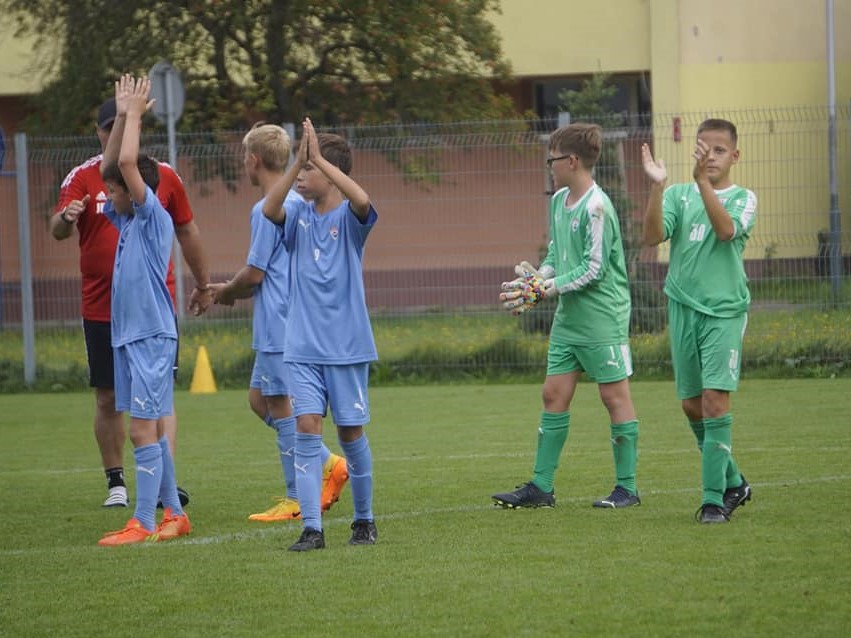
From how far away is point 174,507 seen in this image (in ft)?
25.2

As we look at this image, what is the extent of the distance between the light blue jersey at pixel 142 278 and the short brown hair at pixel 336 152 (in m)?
1.01

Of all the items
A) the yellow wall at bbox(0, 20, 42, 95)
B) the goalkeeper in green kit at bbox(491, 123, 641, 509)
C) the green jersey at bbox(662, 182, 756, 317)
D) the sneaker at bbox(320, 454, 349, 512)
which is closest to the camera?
the green jersey at bbox(662, 182, 756, 317)

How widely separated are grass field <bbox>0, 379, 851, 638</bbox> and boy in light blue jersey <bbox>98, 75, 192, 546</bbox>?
241mm

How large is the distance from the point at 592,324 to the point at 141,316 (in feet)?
7.69

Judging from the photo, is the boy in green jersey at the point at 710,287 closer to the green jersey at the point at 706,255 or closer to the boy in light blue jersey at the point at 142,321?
the green jersey at the point at 706,255

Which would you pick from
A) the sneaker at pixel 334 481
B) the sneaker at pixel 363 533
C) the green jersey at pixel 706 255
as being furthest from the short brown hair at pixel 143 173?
the green jersey at pixel 706 255

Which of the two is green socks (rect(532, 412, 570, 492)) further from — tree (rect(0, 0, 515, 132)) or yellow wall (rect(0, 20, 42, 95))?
yellow wall (rect(0, 20, 42, 95))

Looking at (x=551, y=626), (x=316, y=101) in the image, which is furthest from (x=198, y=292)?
(x=316, y=101)

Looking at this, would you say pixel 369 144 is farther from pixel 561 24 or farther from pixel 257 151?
pixel 561 24

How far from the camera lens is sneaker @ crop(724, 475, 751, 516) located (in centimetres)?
745

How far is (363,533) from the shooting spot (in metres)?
7.04

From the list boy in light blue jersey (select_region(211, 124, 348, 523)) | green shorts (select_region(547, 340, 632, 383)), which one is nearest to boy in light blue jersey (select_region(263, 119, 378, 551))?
boy in light blue jersey (select_region(211, 124, 348, 523))

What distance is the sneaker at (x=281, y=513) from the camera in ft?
26.5

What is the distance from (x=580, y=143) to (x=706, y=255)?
1.02 metres
